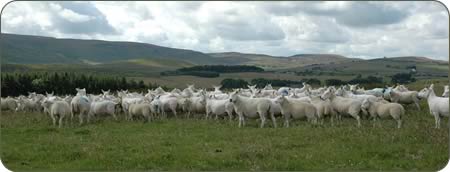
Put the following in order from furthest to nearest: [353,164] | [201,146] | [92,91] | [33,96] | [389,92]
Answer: [92,91]
[33,96]
[389,92]
[201,146]
[353,164]

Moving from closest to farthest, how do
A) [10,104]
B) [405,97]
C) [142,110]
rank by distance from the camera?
[142,110], [405,97], [10,104]

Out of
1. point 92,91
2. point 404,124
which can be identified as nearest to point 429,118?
point 404,124

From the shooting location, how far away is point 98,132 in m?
20.3

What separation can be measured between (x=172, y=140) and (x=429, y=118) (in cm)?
1288

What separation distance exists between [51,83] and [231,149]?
52.9m

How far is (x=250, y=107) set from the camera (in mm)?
22969

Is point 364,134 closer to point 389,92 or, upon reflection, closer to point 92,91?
point 389,92

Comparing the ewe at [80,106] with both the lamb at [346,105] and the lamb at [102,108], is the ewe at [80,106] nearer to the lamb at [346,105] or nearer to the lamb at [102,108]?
the lamb at [102,108]

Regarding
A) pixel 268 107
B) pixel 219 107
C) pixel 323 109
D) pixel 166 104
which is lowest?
pixel 166 104

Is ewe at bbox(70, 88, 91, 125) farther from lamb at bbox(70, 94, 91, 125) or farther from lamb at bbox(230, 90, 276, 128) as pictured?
lamb at bbox(230, 90, 276, 128)

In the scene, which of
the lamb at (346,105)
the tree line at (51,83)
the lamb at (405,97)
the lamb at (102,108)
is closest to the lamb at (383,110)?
the lamb at (346,105)

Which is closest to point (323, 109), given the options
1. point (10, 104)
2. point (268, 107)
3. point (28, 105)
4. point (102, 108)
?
point (268, 107)

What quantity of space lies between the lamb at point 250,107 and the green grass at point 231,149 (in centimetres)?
218

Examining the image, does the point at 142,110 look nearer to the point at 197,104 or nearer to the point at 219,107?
the point at 197,104
